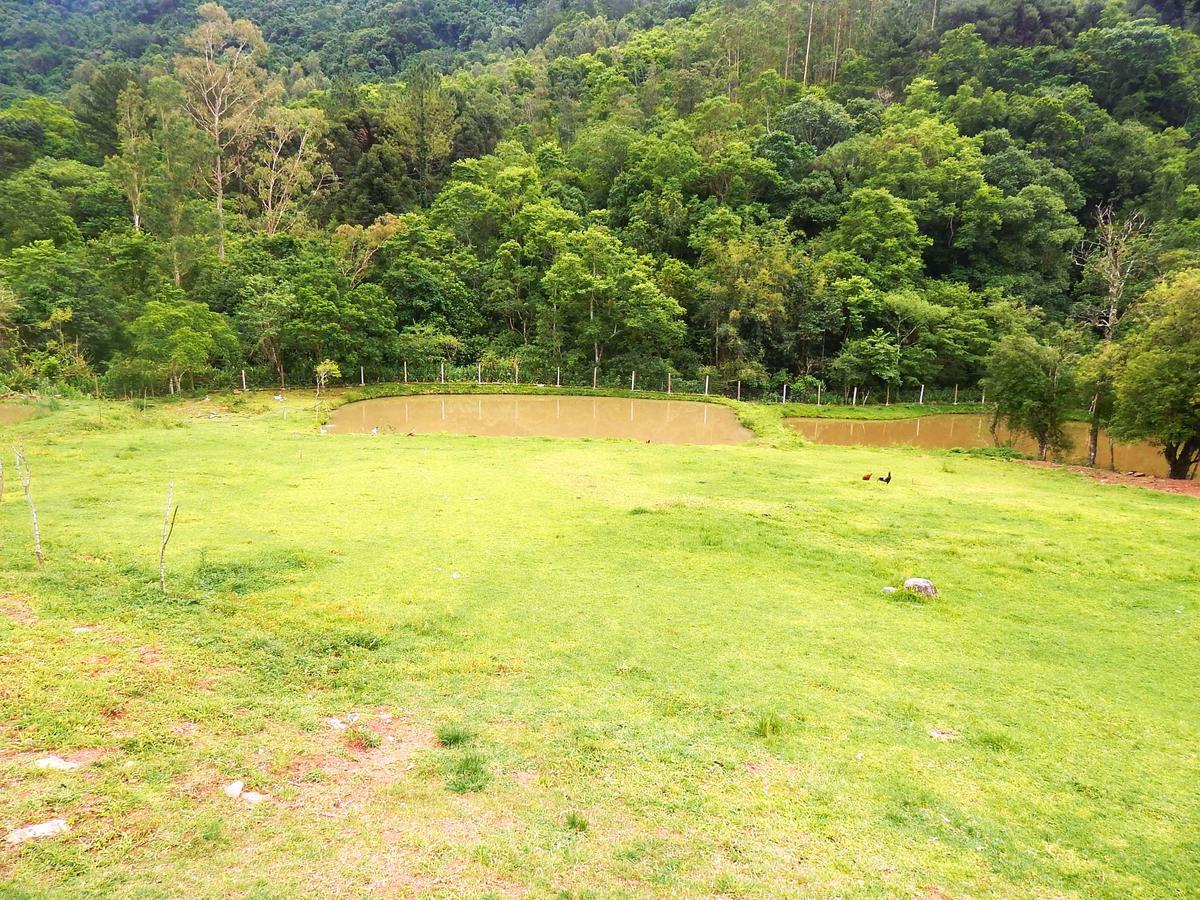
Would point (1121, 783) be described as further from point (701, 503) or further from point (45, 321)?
point (45, 321)

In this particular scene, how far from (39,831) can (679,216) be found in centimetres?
4793

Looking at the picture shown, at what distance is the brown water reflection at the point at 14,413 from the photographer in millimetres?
22931

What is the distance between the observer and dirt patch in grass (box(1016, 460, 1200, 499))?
1893cm

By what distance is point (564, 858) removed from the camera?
4.71 m

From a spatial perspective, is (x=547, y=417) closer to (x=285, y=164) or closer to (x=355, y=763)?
(x=355, y=763)

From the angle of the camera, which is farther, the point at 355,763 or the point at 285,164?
the point at 285,164

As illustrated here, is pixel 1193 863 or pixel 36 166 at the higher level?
pixel 36 166

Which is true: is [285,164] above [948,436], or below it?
above

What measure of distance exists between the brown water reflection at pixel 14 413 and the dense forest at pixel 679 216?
4266 mm

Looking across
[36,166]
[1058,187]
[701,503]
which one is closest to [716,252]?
[1058,187]

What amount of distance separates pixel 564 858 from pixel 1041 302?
49680mm

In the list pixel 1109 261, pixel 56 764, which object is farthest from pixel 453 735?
pixel 1109 261

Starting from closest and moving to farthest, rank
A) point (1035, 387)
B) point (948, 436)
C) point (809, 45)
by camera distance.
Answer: point (1035, 387), point (948, 436), point (809, 45)

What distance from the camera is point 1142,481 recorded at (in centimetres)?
2012
